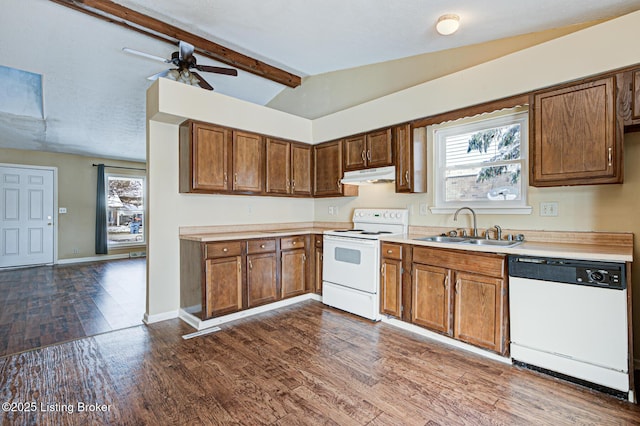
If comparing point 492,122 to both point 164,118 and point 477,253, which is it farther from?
point 164,118

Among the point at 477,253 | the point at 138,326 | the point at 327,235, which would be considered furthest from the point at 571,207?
the point at 138,326

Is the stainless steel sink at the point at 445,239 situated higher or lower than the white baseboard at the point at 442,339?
higher

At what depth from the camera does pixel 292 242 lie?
13.0ft

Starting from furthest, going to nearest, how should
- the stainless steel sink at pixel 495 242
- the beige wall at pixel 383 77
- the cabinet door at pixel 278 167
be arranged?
1. the cabinet door at pixel 278 167
2. the beige wall at pixel 383 77
3. the stainless steel sink at pixel 495 242

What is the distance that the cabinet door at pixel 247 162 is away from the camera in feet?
12.1

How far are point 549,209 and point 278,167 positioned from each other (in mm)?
3082

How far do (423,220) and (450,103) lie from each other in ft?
4.26

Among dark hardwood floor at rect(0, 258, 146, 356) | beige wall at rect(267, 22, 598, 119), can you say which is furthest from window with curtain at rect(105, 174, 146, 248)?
beige wall at rect(267, 22, 598, 119)

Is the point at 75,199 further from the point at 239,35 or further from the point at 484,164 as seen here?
the point at 484,164

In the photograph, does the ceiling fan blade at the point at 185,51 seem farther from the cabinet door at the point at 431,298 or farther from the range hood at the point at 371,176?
the cabinet door at the point at 431,298

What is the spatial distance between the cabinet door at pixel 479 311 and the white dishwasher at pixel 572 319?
0.29 ft

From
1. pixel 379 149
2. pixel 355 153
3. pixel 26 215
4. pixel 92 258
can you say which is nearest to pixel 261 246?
pixel 355 153

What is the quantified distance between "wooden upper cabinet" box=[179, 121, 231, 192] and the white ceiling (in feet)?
3.69

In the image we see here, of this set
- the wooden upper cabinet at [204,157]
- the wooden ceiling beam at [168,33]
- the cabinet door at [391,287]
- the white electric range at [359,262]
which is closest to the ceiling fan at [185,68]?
the wooden ceiling beam at [168,33]
